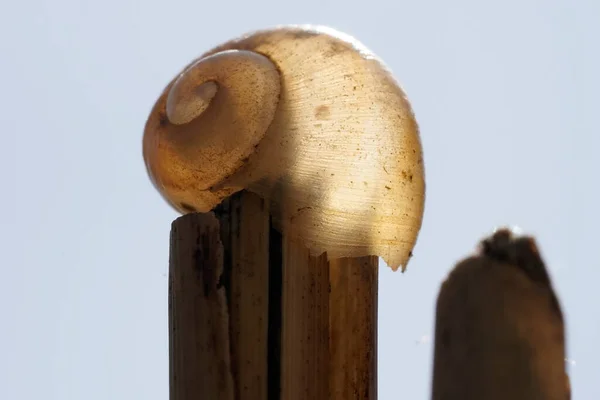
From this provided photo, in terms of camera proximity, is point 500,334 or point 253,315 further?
point 253,315

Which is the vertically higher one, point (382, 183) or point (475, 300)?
point (382, 183)

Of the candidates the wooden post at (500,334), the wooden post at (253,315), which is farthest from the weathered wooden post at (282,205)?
the wooden post at (500,334)

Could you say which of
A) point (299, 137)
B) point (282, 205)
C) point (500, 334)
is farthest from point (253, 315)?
point (500, 334)

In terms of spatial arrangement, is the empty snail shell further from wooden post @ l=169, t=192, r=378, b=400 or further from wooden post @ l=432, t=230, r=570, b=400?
wooden post @ l=432, t=230, r=570, b=400

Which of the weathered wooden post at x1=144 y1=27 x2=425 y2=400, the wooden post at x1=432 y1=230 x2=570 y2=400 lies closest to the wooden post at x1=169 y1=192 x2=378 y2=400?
the weathered wooden post at x1=144 y1=27 x2=425 y2=400

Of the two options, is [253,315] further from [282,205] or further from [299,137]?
[299,137]

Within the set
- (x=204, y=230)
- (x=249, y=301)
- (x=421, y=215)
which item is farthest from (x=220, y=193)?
(x=421, y=215)

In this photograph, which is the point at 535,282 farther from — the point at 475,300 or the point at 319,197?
the point at 319,197
